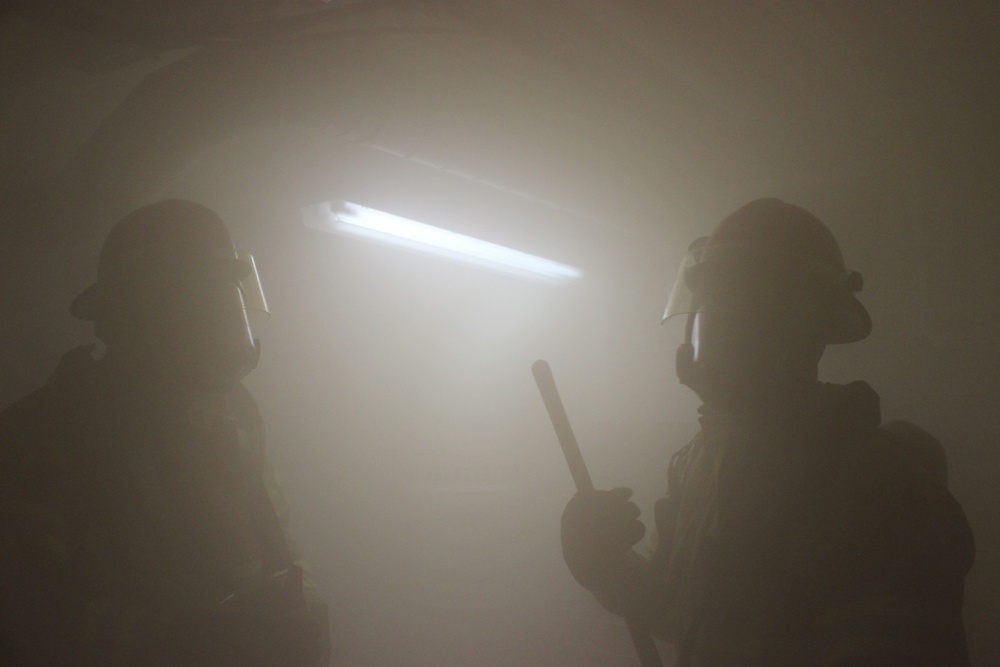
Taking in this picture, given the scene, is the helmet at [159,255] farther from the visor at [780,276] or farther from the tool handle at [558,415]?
the visor at [780,276]

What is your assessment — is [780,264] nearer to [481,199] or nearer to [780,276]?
[780,276]

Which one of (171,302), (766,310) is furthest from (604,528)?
(171,302)

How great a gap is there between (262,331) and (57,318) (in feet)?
1.49

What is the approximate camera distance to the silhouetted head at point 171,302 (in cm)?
85

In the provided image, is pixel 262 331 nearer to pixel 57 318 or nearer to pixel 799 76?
pixel 57 318

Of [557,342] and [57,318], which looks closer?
[57,318]

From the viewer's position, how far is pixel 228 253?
0.93 meters

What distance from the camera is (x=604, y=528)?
0.88 metres

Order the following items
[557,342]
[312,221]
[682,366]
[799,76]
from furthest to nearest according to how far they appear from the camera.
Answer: [557,342], [312,221], [799,76], [682,366]

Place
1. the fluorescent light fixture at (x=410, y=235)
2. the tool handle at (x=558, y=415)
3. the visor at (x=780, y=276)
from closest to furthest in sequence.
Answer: the tool handle at (x=558, y=415)
the visor at (x=780, y=276)
the fluorescent light fixture at (x=410, y=235)

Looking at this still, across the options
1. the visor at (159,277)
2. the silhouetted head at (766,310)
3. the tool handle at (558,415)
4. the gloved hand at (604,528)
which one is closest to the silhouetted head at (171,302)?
the visor at (159,277)

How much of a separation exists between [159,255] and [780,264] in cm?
95

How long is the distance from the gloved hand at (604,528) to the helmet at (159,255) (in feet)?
2.03

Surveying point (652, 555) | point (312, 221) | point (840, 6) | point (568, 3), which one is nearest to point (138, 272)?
point (312, 221)
